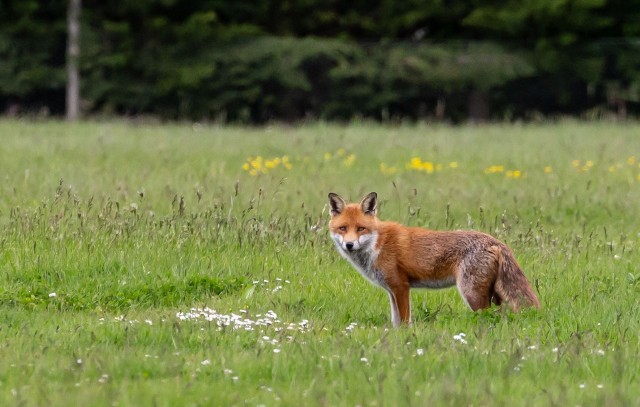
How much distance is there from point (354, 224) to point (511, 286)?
4.02 ft

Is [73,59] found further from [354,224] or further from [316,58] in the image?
[354,224]

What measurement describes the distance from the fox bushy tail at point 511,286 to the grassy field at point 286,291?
186mm

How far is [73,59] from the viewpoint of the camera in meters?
27.4

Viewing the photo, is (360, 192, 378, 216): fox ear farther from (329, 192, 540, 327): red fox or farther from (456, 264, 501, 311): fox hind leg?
(456, 264, 501, 311): fox hind leg

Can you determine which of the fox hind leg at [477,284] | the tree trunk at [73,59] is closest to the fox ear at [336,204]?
the fox hind leg at [477,284]

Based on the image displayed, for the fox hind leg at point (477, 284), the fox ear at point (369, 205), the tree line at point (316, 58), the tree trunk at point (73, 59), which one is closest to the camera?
the fox hind leg at point (477, 284)

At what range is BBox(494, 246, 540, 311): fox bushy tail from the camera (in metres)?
6.71

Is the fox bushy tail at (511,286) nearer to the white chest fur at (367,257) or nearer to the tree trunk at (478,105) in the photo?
the white chest fur at (367,257)

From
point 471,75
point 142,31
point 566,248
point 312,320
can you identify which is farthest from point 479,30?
point 312,320

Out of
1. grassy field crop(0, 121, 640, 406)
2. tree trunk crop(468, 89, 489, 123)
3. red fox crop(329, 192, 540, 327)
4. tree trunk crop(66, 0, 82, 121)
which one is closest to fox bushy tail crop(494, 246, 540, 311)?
red fox crop(329, 192, 540, 327)

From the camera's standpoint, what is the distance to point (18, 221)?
8750 millimetres

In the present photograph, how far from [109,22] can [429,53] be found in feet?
30.7

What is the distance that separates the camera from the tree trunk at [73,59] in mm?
27375

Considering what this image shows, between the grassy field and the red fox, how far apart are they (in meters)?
0.21
